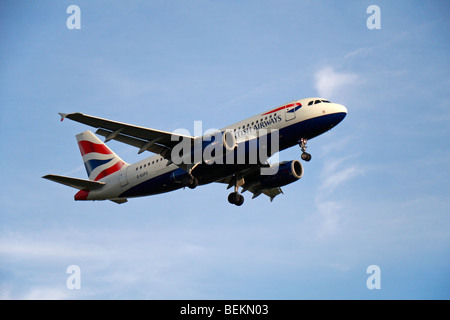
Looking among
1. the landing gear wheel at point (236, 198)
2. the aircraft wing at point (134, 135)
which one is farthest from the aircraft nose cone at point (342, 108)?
the landing gear wheel at point (236, 198)

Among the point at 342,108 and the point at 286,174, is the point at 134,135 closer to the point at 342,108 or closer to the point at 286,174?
the point at 286,174

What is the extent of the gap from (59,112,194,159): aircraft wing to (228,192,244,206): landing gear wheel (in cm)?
698

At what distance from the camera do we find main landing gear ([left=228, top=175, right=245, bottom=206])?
136 ft

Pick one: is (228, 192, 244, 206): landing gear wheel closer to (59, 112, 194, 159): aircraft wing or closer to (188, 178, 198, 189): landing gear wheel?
(188, 178, 198, 189): landing gear wheel

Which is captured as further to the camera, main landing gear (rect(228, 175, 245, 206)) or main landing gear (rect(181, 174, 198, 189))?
main landing gear (rect(228, 175, 245, 206))

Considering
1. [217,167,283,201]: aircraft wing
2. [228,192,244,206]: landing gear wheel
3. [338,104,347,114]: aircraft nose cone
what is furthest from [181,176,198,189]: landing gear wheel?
[338,104,347,114]: aircraft nose cone

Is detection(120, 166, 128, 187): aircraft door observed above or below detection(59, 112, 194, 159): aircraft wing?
below

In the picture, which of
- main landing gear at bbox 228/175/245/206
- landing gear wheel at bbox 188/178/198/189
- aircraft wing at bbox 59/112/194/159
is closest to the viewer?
aircraft wing at bbox 59/112/194/159

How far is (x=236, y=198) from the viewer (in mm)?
41656

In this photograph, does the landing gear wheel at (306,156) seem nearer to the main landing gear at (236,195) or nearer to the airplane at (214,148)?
the airplane at (214,148)

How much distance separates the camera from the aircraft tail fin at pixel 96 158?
43.0 meters
